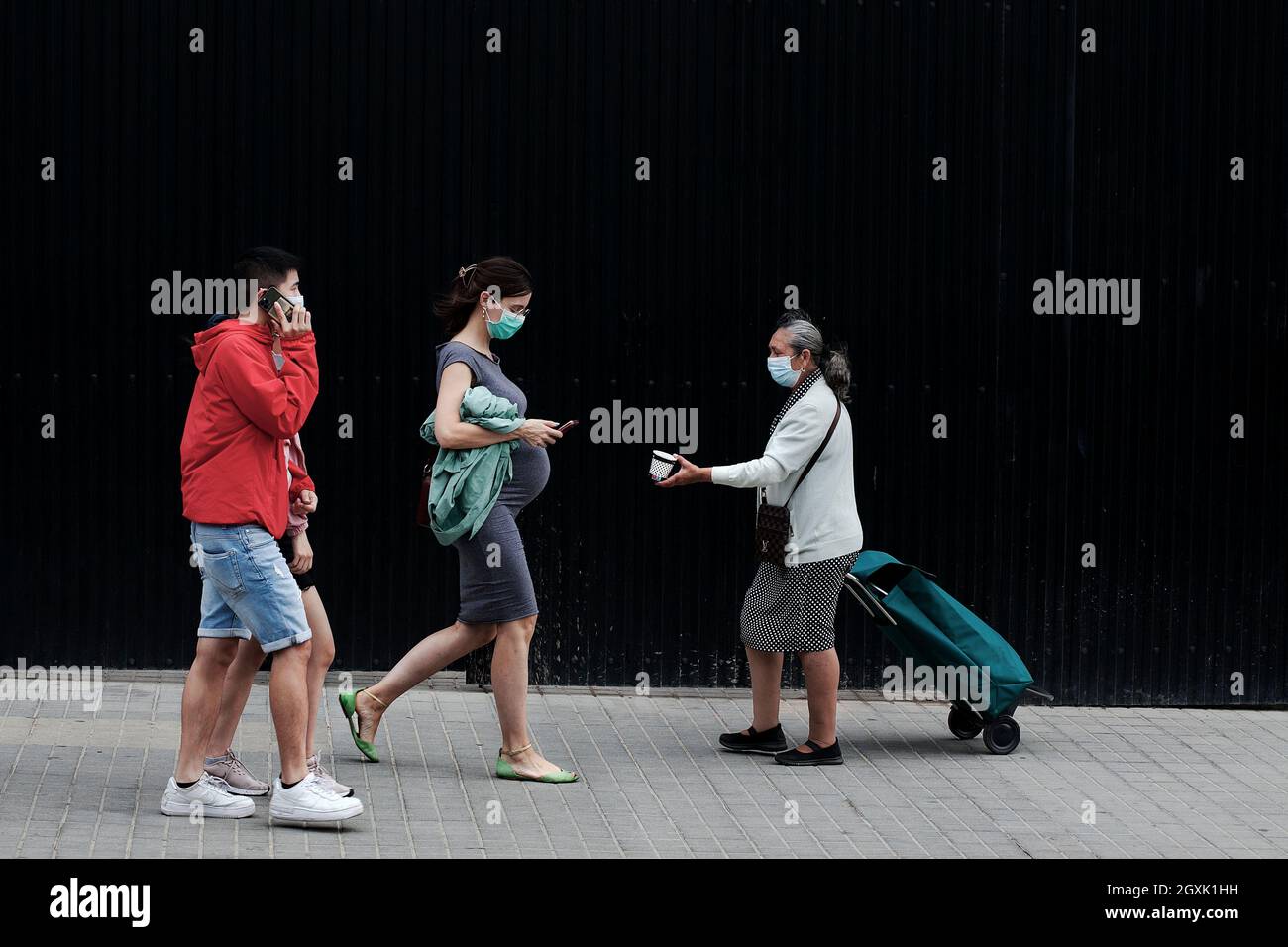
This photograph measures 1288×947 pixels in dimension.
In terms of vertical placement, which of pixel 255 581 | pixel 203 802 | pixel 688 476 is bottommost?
pixel 203 802

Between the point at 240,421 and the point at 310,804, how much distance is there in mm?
1318

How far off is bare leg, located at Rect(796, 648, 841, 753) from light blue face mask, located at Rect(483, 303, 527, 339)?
1.77 metres

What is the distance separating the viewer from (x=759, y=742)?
770cm

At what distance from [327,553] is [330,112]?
2.10 m

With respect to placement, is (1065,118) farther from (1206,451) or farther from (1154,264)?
(1206,451)

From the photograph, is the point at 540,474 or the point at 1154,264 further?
the point at 1154,264

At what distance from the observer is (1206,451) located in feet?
29.2

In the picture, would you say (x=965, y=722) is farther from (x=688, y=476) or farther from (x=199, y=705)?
(x=199, y=705)

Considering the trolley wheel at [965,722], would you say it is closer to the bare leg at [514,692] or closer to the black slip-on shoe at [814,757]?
the black slip-on shoe at [814,757]

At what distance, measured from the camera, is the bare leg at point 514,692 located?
7.04 metres

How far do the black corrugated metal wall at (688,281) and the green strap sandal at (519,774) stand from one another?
1.80m

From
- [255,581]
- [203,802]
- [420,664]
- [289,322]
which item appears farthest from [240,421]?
[420,664]

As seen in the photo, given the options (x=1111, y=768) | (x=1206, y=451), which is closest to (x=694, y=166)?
(x=1206, y=451)

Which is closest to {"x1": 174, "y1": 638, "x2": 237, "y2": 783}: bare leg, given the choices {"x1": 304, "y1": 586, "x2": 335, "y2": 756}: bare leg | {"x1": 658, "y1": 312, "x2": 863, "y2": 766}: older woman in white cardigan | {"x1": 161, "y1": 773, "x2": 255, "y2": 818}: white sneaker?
{"x1": 161, "y1": 773, "x2": 255, "y2": 818}: white sneaker
